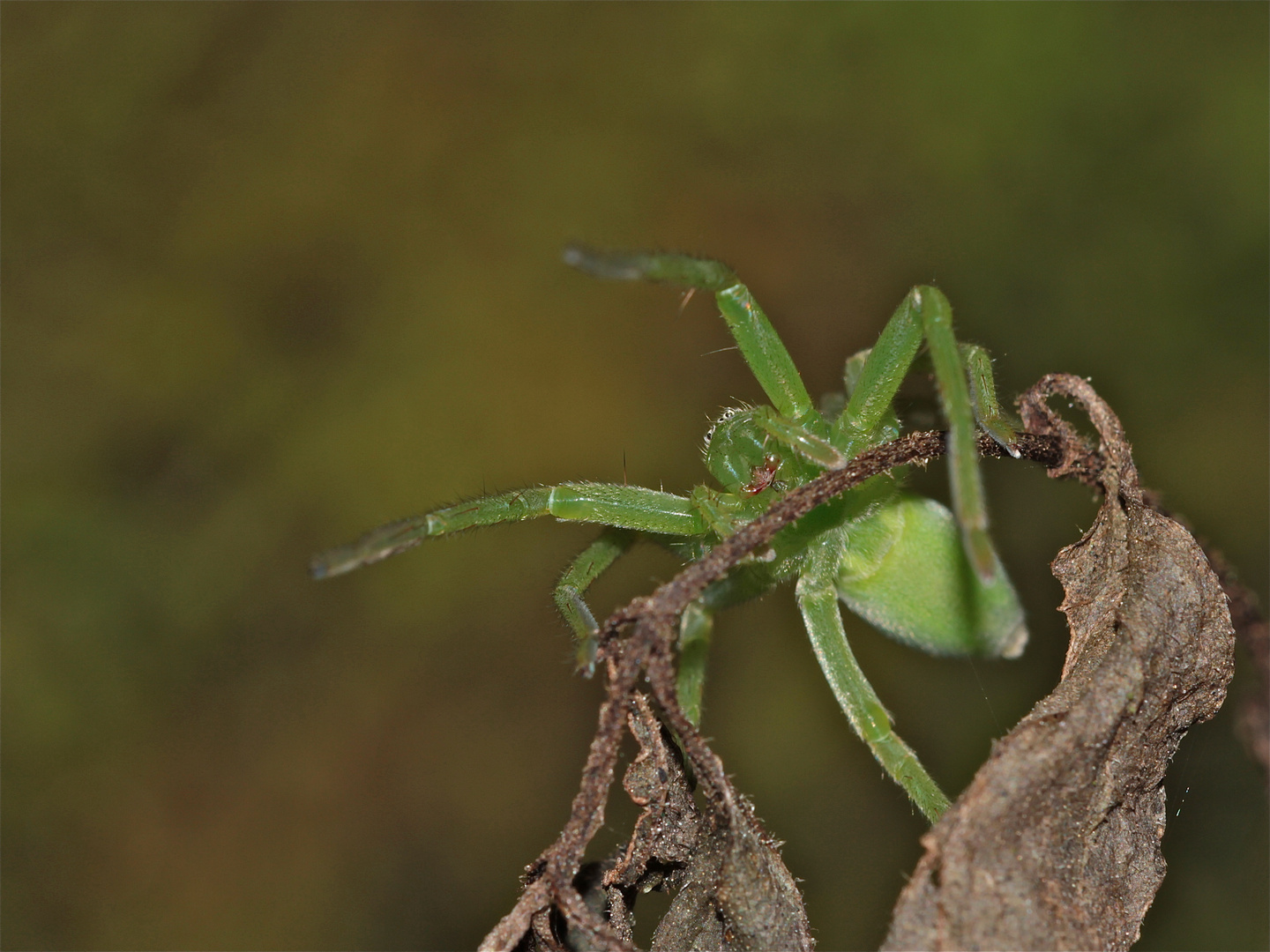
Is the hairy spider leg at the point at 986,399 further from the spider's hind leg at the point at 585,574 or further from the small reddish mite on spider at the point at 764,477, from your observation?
the spider's hind leg at the point at 585,574

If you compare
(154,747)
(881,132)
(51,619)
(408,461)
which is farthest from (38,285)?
(881,132)

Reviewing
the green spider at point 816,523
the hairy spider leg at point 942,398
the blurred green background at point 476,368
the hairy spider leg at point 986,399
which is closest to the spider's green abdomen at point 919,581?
the green spider at point 816,523

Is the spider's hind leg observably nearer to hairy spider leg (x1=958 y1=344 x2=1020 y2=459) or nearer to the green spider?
the green spider

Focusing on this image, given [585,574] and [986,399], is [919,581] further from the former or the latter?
[585,574]

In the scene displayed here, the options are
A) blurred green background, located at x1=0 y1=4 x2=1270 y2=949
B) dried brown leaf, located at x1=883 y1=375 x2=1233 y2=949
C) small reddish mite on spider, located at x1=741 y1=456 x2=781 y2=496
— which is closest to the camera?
dried brown leaf, located at x1=883 y1=375 x2=1233 y2=949

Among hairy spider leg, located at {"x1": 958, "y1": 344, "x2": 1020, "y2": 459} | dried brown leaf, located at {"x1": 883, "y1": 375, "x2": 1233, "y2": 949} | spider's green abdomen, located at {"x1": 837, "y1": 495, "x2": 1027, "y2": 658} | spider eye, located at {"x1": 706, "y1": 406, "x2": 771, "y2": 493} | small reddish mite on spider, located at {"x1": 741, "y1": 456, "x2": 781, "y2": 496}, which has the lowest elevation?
dried brown leaf, located at {"x1": 883, "y1": 375, "x2": 1233, "y2": 949}

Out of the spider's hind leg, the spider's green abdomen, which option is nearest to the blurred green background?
the spider's green abdomen

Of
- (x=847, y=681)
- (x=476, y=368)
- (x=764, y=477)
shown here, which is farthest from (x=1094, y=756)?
(x=476, y=368)
